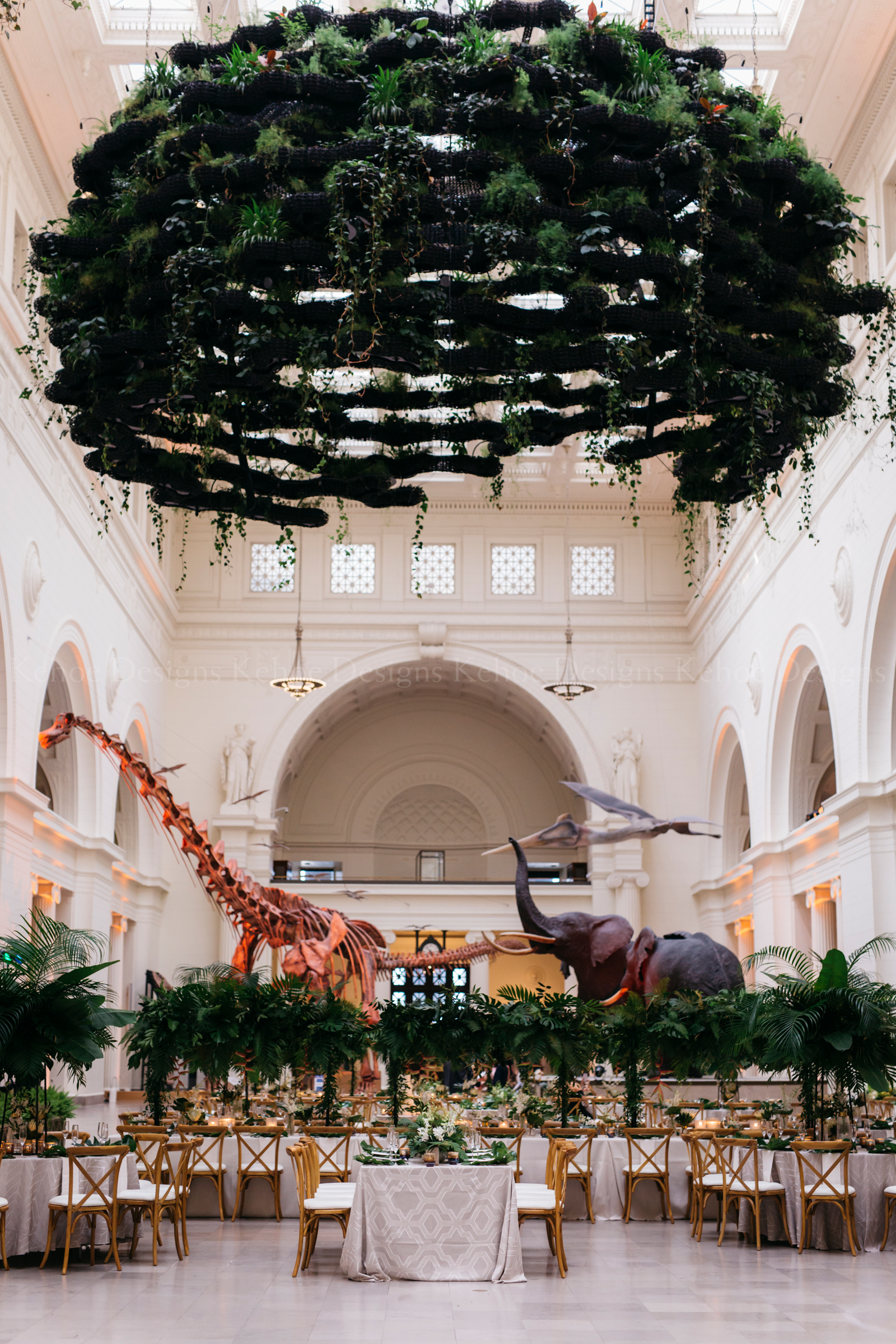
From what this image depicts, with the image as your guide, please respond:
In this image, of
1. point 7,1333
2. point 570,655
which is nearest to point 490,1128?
point 7,1333

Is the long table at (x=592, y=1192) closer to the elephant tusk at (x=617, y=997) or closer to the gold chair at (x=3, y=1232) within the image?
the gold chair at (x=3, y=1232)

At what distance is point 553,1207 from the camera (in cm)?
854

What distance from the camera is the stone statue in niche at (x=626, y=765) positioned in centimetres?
2872

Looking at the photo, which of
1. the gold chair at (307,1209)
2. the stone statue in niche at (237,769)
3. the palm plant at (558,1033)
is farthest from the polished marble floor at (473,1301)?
the stone statue in niche at (237,769)

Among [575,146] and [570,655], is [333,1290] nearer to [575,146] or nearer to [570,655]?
[575,146]

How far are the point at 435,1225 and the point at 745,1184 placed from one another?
8.56ft

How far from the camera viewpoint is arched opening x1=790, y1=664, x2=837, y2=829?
22.9 metres

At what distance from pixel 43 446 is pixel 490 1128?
39.2 feet

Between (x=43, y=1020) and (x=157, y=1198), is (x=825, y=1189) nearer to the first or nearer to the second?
(x=157, y=1198)

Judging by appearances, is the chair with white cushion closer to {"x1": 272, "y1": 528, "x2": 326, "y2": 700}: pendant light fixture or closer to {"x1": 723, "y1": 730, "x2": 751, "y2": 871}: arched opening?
{"x1": 272, "y1": 528, "x2": 326, "y2": 700}: pendant light fixture

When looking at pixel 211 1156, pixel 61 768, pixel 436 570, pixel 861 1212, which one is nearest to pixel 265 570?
pixel 436 570

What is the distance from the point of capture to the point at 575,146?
656 cm

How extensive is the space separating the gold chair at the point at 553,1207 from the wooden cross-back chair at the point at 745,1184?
4.72 ft

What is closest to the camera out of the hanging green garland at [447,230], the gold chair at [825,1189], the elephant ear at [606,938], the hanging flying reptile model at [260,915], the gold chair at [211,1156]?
the hanging green garland at [447,230]
